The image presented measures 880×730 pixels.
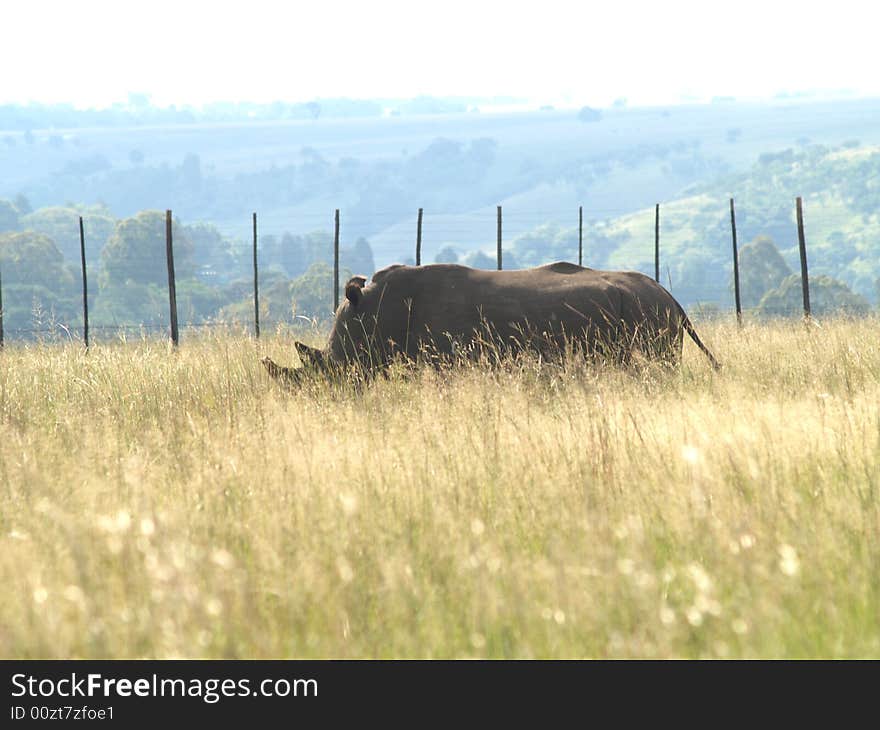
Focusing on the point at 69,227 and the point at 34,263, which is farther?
the point at 69,227

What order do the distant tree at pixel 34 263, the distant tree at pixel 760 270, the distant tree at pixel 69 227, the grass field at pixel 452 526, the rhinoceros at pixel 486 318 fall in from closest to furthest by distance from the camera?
the grass field at pixel 452 526
the rhinoceros at pixel 486 318
the distant tree at pixel 34 263
the distant tree at pixel 760 270
the distant tree at pixel 69 227

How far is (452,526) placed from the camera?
472 centimetres

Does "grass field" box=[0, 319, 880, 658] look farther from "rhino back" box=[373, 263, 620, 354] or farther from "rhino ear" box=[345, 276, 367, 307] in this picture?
"rhino ear" box=[345, 276, 367, 307]

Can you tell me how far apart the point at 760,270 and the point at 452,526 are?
126741mm

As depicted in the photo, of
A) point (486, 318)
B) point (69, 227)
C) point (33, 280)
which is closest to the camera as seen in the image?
point (486, 318)

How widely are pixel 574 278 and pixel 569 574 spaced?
5.91 metres

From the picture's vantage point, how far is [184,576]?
404cm

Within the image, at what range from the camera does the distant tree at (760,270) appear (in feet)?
409

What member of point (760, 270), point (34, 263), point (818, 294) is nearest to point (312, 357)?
point (818, 294)

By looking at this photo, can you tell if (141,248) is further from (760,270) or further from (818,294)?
(818,294)

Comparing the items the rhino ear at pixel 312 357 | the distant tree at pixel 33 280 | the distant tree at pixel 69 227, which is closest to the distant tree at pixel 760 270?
the distant tree at pixel 33 280

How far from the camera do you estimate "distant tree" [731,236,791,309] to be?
12481 cm

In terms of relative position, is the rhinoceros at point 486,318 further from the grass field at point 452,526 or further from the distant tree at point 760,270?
the distant tree at point 760,270

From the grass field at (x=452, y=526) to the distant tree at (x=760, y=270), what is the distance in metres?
121
